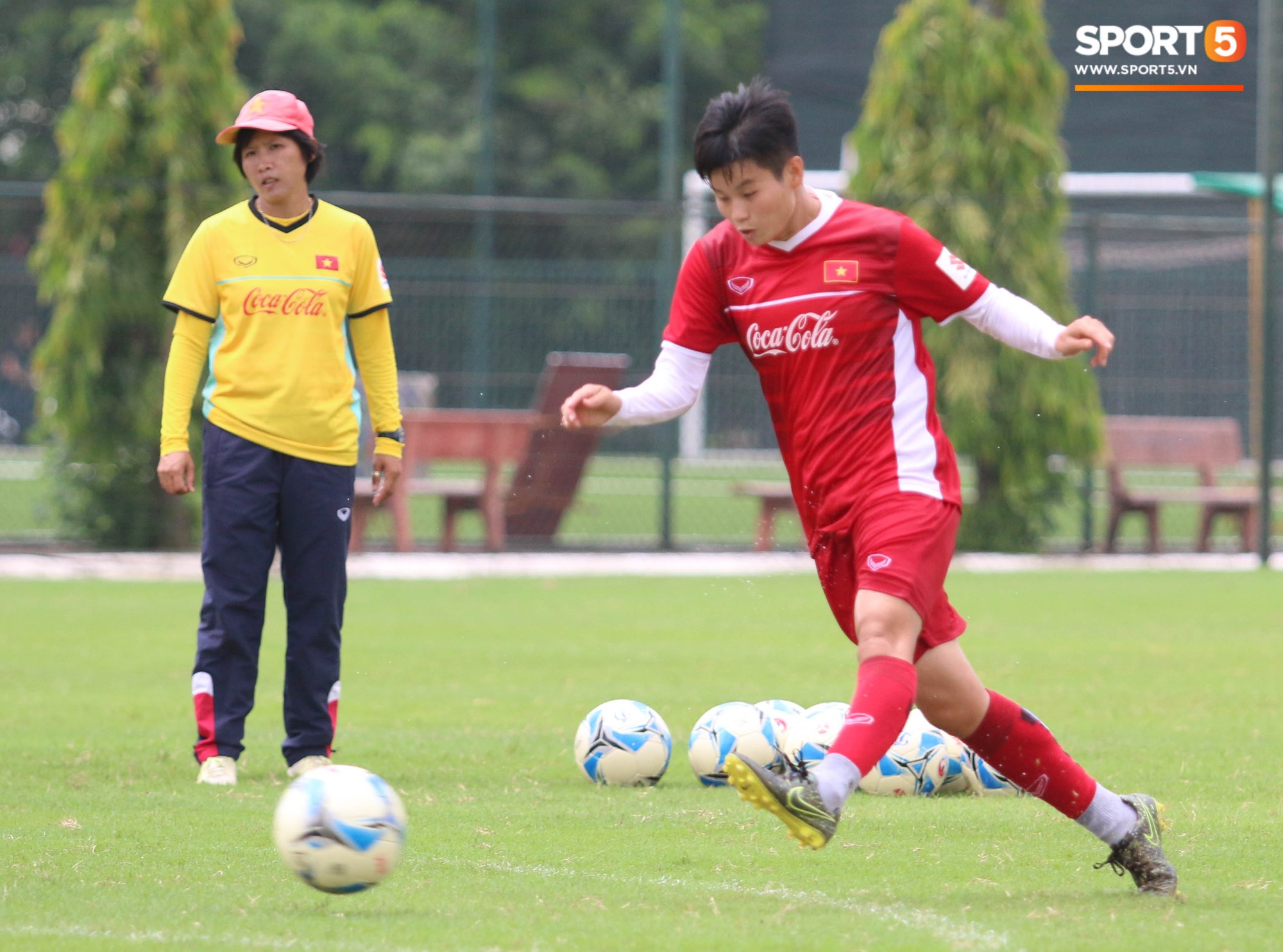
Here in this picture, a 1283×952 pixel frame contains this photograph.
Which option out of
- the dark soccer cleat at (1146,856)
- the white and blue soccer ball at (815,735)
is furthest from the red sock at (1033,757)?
the white and blue soccer ball at (815,735)

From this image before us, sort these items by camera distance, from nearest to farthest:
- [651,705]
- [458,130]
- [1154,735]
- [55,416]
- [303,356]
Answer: [303,356] < [1154,735] < [651,705] < [55,416] < [458,130]

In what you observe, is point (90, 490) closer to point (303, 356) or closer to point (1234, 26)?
point (303, 356)

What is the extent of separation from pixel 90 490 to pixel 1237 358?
46.4 ft

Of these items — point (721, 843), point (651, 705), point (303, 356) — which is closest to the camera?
point (721, 843)

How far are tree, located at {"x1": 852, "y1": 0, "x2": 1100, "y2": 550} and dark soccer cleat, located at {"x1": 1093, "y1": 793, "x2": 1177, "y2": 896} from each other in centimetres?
1170

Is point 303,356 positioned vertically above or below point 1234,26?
below

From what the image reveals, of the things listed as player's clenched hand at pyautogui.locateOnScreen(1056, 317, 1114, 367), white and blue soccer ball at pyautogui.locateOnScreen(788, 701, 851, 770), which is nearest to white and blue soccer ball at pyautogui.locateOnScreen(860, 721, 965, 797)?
white and blue soccer ball at pyautogui.locateOnScreen(788, 701, 851, 770)

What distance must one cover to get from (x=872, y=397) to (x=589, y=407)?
70 centimetres

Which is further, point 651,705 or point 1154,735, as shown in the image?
point 651,705

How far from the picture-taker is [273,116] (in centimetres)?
599

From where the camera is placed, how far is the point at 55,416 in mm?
14852

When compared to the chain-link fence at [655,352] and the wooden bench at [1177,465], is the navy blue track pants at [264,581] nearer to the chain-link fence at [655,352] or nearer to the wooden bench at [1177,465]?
the chain-link fence at [655,352]

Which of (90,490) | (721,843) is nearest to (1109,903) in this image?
(721,843)

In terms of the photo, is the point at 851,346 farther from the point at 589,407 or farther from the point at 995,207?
the point at 995,207
